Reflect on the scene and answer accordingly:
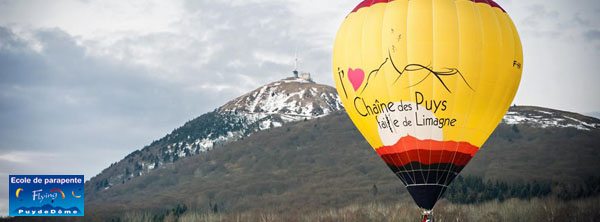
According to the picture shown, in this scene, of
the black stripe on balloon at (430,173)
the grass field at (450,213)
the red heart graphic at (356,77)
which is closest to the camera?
the black stripe on balloon at (430,173)

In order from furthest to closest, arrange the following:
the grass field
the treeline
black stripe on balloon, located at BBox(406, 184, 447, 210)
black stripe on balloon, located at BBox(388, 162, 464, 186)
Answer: the treeline, the grass field, black stripe on balloon, located at BBox(388, 162, 464, 186), black stripe on balloon, located at BBox(406, 184, 447, 210)

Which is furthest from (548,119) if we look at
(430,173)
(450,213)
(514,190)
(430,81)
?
(430,173)

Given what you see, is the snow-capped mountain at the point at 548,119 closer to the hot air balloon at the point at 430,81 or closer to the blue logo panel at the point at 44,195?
the hot air balloon at the point at 430,81

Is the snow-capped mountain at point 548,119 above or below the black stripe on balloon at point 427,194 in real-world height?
above

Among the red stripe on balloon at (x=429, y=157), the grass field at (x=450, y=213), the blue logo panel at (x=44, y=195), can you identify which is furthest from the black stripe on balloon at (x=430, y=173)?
the grass field at (x=450, y=213)

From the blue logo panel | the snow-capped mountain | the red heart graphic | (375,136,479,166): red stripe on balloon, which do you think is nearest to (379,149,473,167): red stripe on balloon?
(375,136,479,166): red stripe on balloon

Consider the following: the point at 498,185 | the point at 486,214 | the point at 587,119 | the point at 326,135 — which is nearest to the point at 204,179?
the point at 326,135

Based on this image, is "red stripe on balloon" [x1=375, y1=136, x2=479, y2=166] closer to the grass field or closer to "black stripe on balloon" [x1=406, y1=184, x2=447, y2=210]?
"black stripe on balloon" [x1=406, y1=184, x2=447, y2=210]
